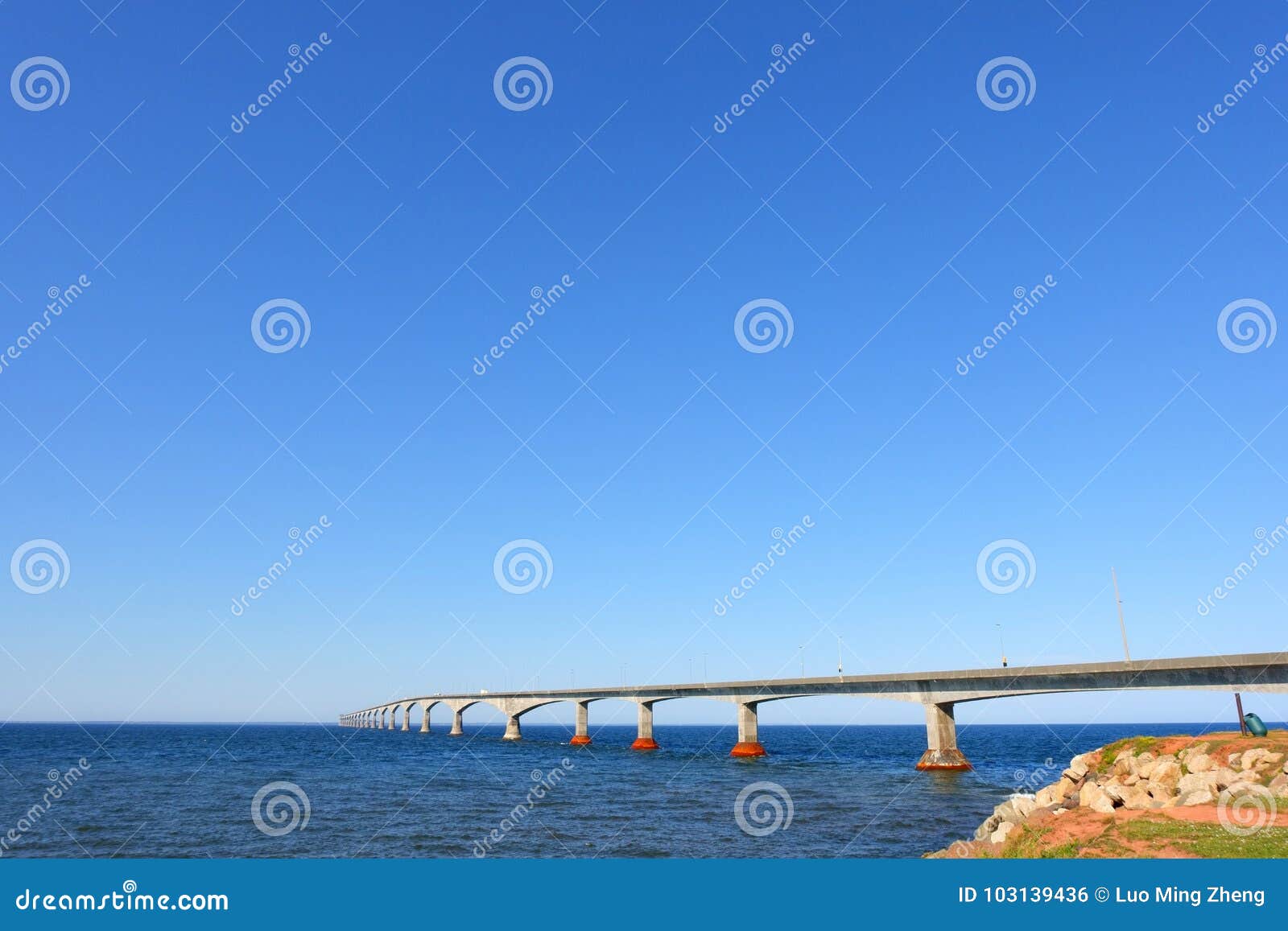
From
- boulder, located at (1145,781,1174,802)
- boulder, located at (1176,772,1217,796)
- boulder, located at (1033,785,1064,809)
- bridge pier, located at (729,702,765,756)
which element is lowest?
boulder, located at (1033,785,1064,809)

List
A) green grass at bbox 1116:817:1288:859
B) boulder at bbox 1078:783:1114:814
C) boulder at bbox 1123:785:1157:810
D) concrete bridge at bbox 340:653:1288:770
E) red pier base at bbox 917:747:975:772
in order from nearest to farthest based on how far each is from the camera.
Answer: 1. green grass at bbox 1116:817:1288:859
2. boulder at bbox 1078:783:1114:814
3. boulder at bbox 1123:785:1157:810
4. concrete bridge at bbox 340:653:1288:770
5. red pier base at bbox 917:747:975:772

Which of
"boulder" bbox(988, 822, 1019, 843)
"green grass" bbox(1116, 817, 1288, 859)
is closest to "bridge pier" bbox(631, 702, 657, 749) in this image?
"boulder" bbox(988, 822, 1019, 843)

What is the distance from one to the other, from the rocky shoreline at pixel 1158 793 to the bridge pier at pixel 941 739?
34.0 meters

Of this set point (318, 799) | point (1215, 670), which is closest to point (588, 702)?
point (318, 799)

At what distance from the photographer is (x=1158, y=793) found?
78.8ft

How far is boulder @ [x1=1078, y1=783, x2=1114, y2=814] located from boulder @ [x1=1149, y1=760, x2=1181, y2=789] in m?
2.05

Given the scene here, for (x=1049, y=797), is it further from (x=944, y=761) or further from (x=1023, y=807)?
(x=944, y=761)

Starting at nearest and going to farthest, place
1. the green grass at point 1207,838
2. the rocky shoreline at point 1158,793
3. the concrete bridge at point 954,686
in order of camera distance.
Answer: the green grass at point 1207,838
the rocky shoreline at point 1158,793
the concrete bridge at point 954,686
